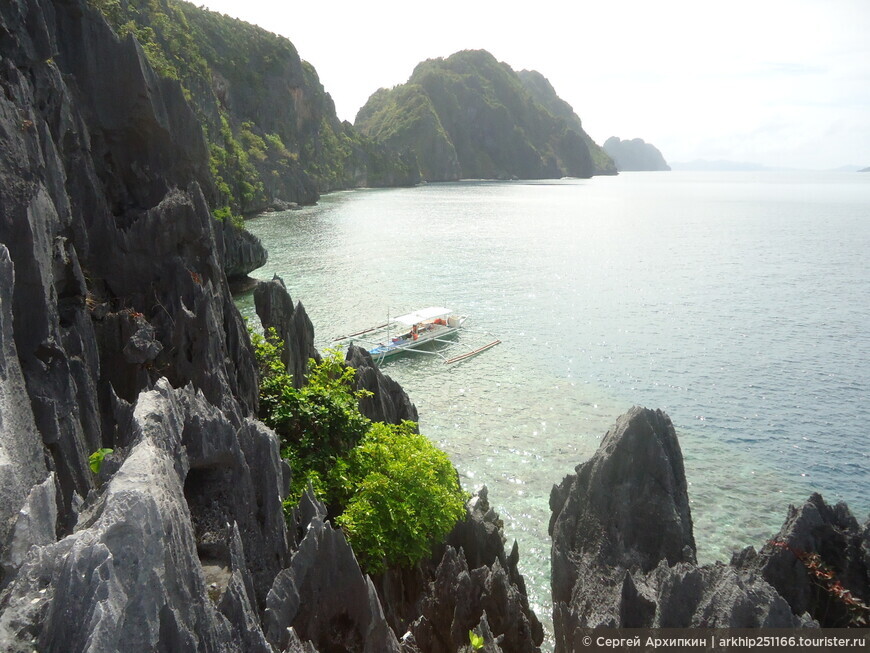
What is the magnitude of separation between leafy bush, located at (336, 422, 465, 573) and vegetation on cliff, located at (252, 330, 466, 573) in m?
0.03

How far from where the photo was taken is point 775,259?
84.3m

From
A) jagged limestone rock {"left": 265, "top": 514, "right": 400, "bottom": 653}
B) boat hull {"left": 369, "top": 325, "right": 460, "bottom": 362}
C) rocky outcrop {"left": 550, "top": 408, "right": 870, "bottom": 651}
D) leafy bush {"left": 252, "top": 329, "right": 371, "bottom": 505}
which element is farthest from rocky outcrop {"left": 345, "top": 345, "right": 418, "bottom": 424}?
jagged limestone rock {"left": 265, "top": 514, "right": 400, "bottom": 653}

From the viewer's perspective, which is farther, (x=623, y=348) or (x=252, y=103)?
(x=252, y=103)

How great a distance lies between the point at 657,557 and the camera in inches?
713

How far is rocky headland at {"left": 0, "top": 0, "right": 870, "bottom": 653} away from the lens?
6.64 metres

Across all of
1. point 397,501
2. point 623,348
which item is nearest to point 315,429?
point 397,501

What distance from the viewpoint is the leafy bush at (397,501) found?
641 inches

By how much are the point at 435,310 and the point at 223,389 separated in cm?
2988

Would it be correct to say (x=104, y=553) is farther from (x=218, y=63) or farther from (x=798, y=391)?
(x=218, y=63)

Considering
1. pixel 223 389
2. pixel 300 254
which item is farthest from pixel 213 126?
pixel 223 389

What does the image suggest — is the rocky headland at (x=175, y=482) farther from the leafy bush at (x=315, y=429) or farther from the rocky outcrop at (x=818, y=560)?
the leafy bush at (x=315, y=429)

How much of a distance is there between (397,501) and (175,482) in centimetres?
998

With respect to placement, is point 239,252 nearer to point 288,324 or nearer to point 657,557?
point 288,324

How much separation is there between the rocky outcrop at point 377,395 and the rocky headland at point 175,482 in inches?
5.6
